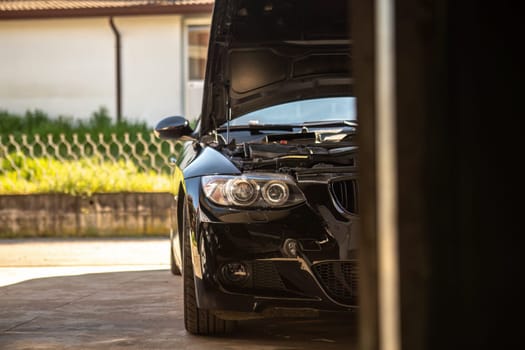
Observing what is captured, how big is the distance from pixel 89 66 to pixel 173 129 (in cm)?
1495

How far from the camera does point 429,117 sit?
1280 millimetres

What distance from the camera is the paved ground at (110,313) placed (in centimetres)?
498

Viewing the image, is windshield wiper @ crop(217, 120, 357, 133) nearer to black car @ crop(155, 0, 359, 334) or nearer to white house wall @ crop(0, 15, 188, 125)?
black car @ crop(155, 0, 359, 334)

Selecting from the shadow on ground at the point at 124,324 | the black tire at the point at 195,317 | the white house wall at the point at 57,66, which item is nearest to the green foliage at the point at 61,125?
the white house wall at the point at 57,66

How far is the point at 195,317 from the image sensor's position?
5051 mm

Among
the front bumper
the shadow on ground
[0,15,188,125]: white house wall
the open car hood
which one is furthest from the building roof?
the front bumper

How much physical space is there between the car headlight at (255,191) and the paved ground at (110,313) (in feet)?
1.86

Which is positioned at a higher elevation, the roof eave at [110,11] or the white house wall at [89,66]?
the roof eave at [110,11]

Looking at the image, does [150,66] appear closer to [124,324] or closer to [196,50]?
[196,50]

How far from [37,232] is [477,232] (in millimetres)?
10855

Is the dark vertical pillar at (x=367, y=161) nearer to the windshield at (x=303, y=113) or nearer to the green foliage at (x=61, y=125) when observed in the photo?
the windshield at (x=303, y=113)

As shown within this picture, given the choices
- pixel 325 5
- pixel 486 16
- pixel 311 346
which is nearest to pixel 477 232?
pixel 486 16

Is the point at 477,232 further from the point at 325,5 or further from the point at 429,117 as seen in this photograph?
the point at 325,5

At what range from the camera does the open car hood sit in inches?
237
